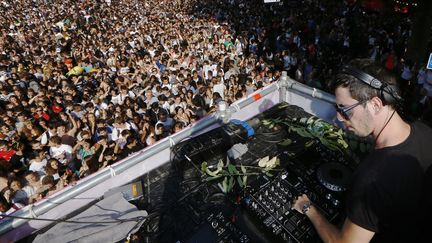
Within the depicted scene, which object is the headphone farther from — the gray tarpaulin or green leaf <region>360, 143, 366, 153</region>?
the gray tarpaulin

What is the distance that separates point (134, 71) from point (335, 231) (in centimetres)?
1001

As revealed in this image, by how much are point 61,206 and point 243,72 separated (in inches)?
328

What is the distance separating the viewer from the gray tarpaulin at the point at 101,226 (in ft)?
7.88

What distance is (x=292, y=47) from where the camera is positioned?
12938 mm

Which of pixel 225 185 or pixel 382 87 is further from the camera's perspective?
pixel 225 185

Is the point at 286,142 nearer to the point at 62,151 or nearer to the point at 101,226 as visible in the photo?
the point at 101,226

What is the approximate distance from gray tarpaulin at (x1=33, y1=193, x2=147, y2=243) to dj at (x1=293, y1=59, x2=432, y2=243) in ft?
5.62

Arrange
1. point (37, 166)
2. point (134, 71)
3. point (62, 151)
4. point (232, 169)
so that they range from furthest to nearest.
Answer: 1. point (134, 71)
2. point (62, 151)
3. point (37, 166)
4. point (232, 169)

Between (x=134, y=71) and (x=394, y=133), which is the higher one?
(x=394, y=133)

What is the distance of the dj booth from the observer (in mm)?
2201

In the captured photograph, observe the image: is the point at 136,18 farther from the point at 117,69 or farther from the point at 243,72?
the point at 243,72

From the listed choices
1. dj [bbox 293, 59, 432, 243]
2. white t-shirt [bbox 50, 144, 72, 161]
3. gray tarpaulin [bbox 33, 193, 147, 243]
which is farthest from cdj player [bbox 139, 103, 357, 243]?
white t-shirt [bbox 50, 144, 72, 161]

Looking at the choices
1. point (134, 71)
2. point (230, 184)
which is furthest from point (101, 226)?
point (134, 71)

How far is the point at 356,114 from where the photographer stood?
1.68 meters
